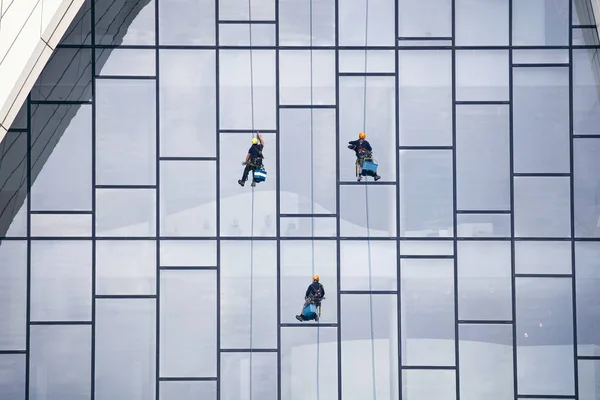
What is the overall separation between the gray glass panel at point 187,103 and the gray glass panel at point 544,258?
17.9 feet

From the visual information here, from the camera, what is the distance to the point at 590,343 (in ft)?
49.3

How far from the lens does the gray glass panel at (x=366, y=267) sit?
1505 centimetres

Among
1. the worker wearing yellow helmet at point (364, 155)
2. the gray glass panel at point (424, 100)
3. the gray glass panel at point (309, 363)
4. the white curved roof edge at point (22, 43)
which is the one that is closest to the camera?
the white curved roof edge at point (22, 43)

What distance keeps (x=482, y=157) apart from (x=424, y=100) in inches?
53.8

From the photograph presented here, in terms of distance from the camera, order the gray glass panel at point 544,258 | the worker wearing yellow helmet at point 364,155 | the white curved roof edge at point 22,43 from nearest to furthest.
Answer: the white curved roof edge at point 22,43 < the worker wearing yellow helmet at point 364,155 < the gray glass panel at point 544,258

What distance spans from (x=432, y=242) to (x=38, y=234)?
660 cm

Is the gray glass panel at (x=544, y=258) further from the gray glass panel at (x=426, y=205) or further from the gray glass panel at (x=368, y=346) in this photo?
the gray glass panel at (x=368, y=346)

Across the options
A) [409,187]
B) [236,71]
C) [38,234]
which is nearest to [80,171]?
[38,234]

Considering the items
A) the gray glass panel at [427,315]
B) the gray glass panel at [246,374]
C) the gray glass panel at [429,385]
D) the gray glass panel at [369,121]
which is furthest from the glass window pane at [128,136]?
the gray glass panel at [429,385]

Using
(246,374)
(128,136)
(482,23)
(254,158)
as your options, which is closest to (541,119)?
(482,23)

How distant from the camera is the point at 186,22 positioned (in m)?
15.2

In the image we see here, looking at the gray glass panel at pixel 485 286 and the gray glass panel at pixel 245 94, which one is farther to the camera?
the gray glass panel at pixel 245 94

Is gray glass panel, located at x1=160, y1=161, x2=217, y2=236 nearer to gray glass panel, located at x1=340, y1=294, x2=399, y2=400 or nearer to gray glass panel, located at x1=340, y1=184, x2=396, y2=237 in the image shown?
gray glass panel, located at x1=340, y1=184, x2=396, y2=237

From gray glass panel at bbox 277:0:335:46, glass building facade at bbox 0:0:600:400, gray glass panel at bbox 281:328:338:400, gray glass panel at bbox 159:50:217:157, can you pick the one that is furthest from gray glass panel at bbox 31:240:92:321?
gray glass panel at bbox 277:0:335:46
